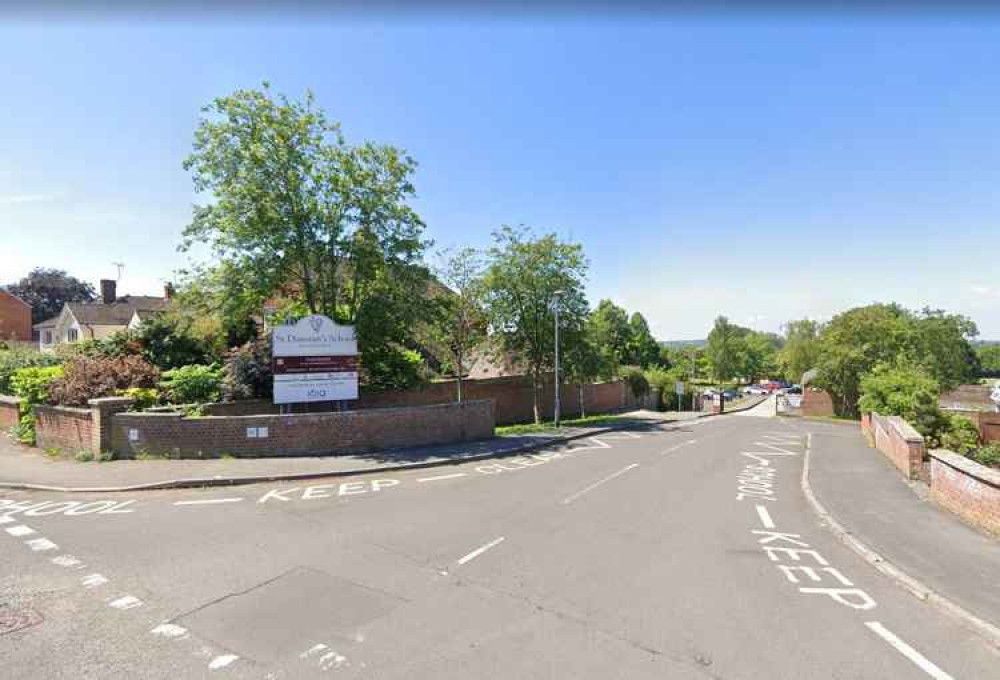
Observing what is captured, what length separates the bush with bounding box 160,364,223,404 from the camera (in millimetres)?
14414

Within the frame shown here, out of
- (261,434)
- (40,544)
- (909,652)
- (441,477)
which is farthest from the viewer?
(261,434)

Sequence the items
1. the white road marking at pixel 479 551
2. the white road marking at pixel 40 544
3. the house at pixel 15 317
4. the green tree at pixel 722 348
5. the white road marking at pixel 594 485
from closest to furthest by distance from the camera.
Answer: the white road marking at pixel 479 551, the white road marking at pixel 40 544, the white road marking at pixel 594 485, the house at pixel 15 317, the green tree at pixel 722 348

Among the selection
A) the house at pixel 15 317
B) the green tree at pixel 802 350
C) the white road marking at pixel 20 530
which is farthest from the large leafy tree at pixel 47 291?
the green tree at pixel 802 350

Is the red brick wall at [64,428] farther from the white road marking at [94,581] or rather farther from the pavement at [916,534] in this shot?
the pavement at [916,534]

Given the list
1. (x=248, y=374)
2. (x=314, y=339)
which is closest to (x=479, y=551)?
(x=314, y=339)

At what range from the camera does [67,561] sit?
6301 mm

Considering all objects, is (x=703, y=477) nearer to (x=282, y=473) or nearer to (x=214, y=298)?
(x=282, y=473)

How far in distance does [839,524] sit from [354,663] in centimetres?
801

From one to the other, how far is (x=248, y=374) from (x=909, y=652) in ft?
52.0

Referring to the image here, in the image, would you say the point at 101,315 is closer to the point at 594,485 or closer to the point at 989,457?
the point at 594,485

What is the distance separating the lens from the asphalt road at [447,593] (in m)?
4.10

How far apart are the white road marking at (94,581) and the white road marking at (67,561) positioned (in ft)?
1.61

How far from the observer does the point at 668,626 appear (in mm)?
4668

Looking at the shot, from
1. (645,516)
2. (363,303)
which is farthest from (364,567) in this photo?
(363,303)
